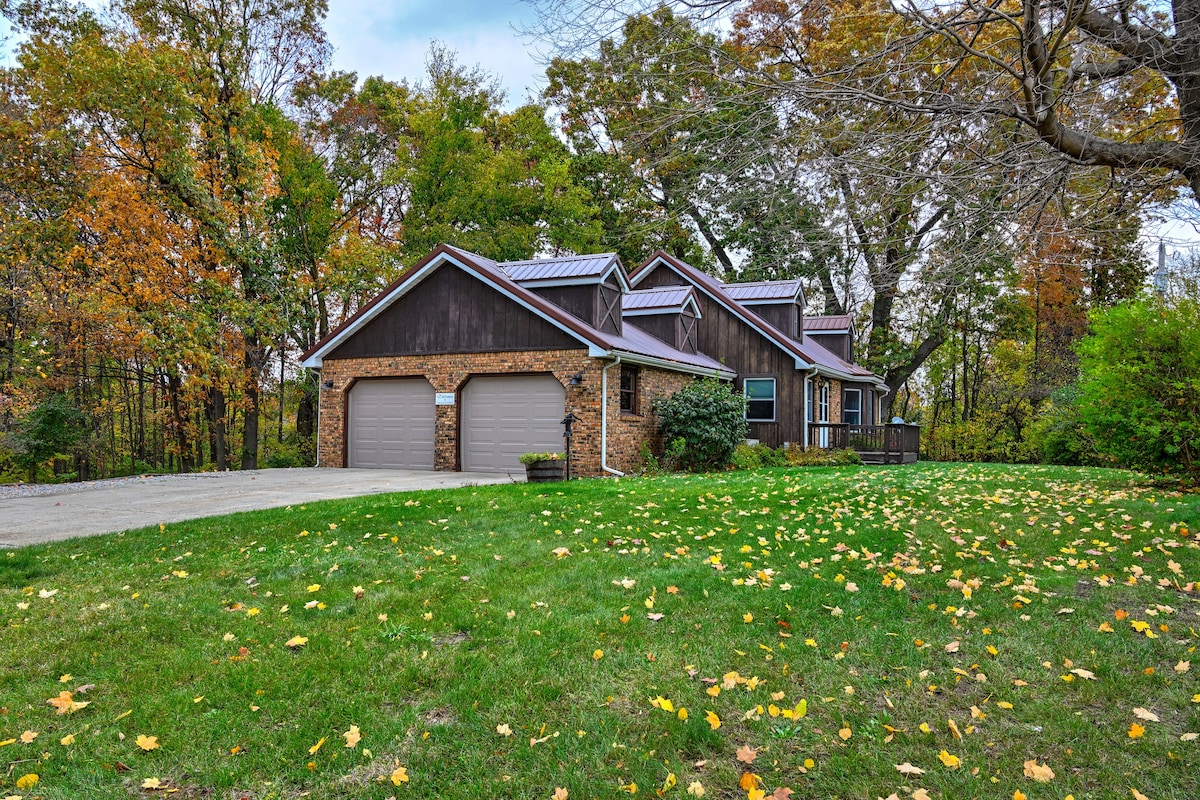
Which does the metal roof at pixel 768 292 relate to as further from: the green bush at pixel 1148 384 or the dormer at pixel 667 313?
the green bush at pixel 1148 384

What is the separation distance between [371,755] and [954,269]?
20.9 ft

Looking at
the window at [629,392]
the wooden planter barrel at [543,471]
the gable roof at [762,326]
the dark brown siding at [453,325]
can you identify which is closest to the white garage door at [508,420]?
the dark brown siding at [453,325]

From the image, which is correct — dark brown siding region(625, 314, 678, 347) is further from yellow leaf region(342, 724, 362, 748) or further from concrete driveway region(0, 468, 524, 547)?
yellow leaf region(342, 724, 362, 748)

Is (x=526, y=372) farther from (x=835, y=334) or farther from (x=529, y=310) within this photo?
(x=835, y=334)

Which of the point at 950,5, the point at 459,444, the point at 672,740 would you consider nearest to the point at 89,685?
the point at 672,740

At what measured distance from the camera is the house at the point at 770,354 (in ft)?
67.5

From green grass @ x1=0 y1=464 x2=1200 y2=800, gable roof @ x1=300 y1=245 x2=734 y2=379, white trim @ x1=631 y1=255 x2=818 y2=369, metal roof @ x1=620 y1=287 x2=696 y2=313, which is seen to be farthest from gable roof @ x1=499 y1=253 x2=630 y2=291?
green grass @ x1=0 y1=464 x2=1200 y2=800

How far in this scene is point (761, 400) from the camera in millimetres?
20984

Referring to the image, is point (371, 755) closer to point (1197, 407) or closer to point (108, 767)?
point (108, 767)

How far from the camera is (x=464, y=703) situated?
11.8 ft

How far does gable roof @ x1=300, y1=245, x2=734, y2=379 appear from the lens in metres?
14.8

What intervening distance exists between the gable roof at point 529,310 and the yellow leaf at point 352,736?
11.4 m

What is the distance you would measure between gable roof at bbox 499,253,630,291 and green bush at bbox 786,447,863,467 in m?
6.28

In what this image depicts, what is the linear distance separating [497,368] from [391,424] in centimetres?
342
